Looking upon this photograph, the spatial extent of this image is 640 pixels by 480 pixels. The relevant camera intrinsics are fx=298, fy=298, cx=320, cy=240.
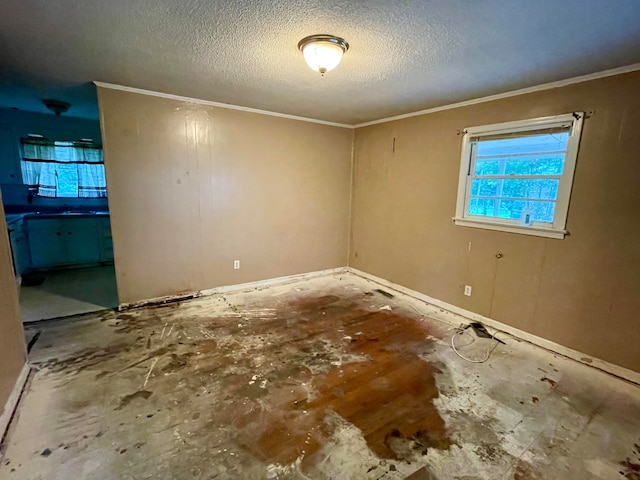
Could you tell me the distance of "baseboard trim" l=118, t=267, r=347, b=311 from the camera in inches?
140

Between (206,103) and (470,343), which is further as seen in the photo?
(206,103)

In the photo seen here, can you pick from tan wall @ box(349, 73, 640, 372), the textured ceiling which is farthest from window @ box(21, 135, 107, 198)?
tan wall @ box(349, 73, 640, 372)

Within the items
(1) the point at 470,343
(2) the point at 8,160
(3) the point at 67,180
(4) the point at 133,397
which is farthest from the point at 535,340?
(2) the point at 8,160

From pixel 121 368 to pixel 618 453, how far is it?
3.36 metres

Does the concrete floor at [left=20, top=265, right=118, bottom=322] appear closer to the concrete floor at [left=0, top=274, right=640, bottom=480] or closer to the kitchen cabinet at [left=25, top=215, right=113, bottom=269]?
the kitchen cabinet at [left=25, top=215, right=113, bottom=269]

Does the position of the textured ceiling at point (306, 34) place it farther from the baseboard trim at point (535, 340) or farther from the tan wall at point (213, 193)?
the baseboard trim at point (535, 340)

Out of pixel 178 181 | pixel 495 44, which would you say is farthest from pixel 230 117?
pixel 495 44

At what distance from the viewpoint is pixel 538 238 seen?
9.45 ft

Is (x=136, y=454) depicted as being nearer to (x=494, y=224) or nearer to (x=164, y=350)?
(x=164, y=350)

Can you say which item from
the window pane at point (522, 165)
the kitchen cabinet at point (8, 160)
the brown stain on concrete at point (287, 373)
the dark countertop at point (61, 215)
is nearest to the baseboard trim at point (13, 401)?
the brown stain on concrete at point (287, 373)

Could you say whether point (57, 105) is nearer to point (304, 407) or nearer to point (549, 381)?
point (304, 407)

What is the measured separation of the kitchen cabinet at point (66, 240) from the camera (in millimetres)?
4469

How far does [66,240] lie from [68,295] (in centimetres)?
138

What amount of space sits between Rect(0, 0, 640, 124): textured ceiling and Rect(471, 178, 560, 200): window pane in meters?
0.88
